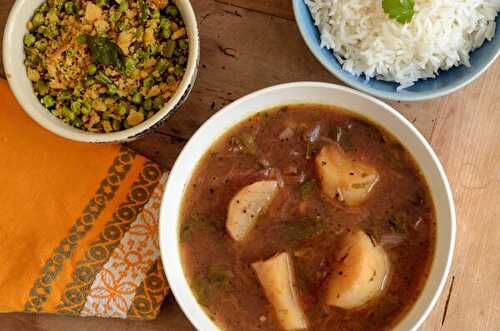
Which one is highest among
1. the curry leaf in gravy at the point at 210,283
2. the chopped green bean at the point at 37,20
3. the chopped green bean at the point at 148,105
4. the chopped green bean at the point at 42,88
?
the chopped green bean at the point at 37,20

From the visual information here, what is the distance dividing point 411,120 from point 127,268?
1431mm

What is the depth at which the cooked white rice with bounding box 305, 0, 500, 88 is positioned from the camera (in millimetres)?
2932

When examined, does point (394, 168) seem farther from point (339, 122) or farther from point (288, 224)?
point (288, 224)

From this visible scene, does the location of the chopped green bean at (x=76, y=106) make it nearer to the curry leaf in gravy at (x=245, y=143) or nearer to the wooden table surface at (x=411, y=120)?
the wooden table surface at (x=411, y=120)

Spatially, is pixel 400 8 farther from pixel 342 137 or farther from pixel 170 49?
pixel 170 49

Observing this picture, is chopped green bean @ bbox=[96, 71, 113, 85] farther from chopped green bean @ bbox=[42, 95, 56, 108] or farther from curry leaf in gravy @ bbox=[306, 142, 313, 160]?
curry leaf in gravy @ bbox=[306, 142, 313, 160]

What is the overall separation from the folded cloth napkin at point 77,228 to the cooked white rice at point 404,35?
99 centimetres

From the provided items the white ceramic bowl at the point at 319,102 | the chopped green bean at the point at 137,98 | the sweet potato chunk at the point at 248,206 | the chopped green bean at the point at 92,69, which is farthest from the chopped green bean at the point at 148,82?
the sweet potato chunk at the point at 248,206

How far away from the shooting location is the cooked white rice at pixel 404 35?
2.93 metres

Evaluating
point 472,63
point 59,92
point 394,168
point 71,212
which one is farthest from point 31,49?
point 472,63

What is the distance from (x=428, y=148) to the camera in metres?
2.78

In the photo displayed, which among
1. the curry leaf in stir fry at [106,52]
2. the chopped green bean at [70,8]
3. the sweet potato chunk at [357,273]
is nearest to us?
the sweet potato chunk at [357,273]

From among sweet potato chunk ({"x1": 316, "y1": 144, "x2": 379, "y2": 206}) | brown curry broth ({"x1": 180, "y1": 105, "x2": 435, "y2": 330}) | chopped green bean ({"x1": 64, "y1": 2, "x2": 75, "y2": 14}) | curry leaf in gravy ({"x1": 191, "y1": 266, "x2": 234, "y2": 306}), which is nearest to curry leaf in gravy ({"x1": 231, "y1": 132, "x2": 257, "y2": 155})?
brown curry broth ({"x1": 180, "y1": 105, "x2": 435, "y2": 330})

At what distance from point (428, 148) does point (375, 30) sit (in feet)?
1.86
